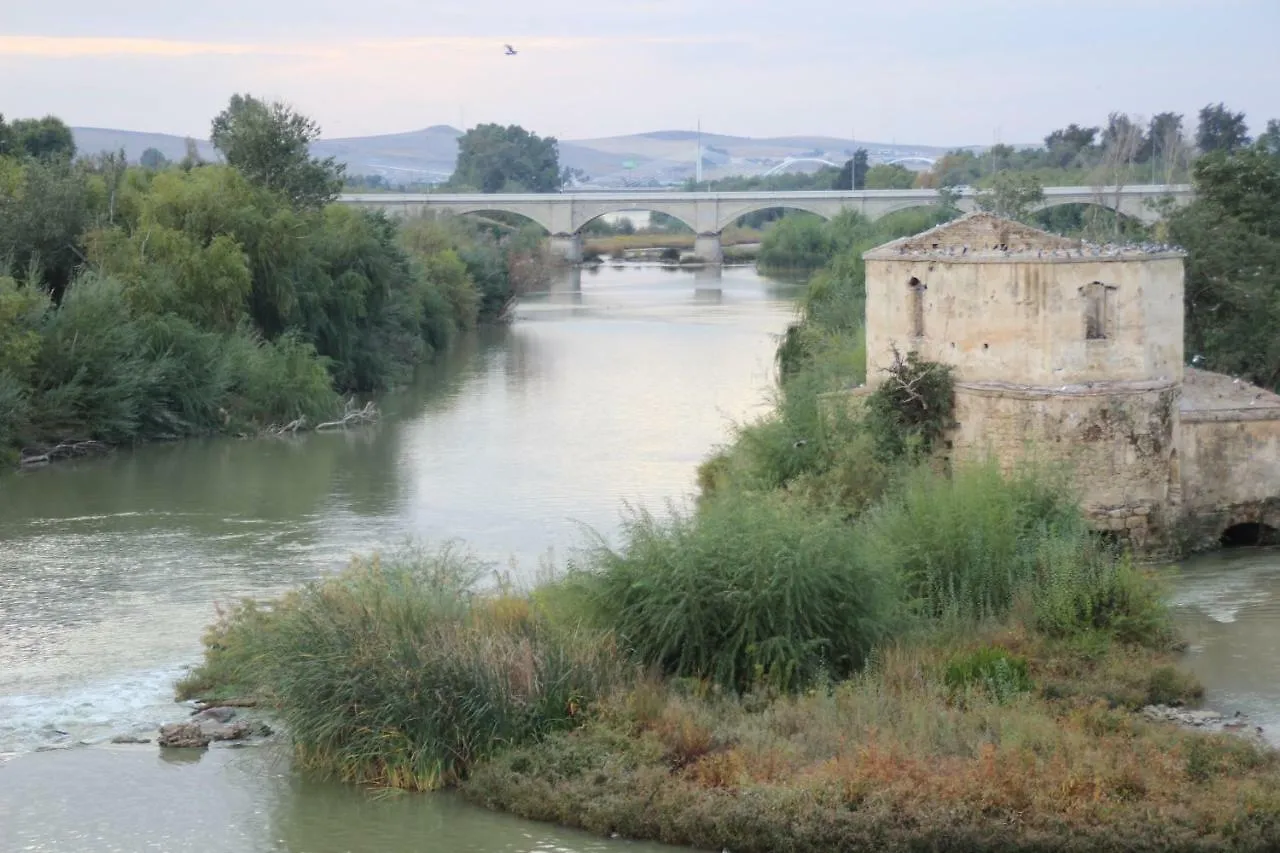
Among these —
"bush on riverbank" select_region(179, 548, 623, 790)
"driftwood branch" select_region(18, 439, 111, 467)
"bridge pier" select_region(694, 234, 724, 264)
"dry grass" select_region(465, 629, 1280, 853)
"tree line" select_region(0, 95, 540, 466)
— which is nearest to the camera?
"dry grass" select_region(465, 629, 1280, 853)

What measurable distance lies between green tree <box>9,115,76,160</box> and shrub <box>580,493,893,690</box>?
42610 mm

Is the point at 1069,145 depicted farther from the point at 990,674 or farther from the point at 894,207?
the point at 990,674

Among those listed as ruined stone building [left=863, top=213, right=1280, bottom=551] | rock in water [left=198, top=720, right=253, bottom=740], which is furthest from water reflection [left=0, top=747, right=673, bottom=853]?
ruined stone building [left=863, top=213, right=1280, bottom=551]

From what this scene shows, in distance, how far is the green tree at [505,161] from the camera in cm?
12800

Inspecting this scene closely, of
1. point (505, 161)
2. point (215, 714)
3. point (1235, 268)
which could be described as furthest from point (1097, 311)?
point (505, 161)

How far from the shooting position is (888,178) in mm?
100375

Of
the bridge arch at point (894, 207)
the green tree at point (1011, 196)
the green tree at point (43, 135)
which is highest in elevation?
the green tree at point (43, 135)

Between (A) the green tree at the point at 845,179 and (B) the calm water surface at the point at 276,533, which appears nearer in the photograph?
(B) the calm water surface at the point at 276,533

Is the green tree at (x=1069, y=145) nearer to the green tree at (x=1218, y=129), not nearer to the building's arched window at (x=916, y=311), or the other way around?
the green tree at (x=1218, y=129)

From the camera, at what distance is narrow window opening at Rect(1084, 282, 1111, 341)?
2058cm

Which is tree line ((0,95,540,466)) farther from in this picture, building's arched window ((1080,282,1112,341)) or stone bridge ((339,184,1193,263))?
stone bridge ((339,184,1193,263))

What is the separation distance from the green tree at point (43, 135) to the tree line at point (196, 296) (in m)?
10.9

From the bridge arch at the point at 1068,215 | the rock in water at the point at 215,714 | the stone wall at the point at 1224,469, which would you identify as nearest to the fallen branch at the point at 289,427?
the stone wall at the point at 1224,469

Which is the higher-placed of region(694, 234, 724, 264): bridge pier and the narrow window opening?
the narrow window opening
